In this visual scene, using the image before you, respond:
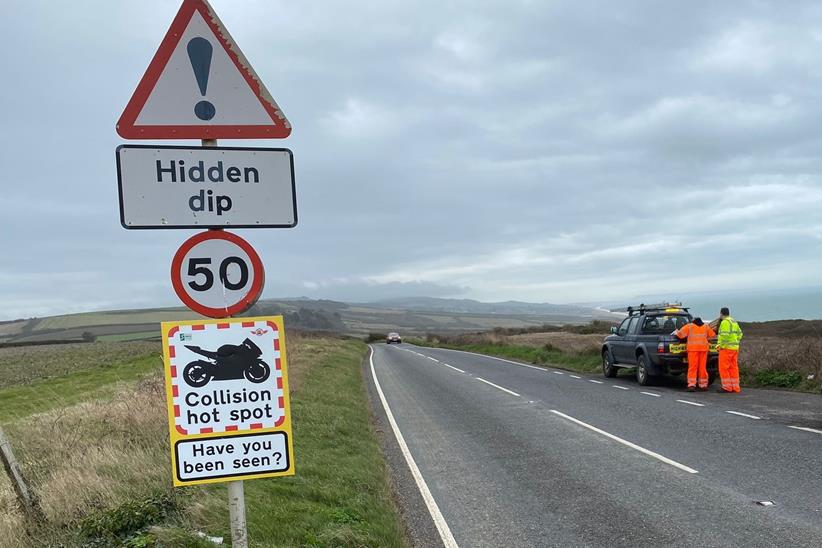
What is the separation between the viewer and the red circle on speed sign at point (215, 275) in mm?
2764

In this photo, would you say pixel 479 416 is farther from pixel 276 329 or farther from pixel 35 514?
pixel 276 329

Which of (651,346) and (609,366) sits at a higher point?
(651,346)

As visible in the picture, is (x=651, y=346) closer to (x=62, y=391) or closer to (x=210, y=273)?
(x=210, y=273)

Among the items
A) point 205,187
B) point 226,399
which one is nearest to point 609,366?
point 226,399

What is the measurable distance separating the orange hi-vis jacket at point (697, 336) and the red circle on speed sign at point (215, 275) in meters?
13.7

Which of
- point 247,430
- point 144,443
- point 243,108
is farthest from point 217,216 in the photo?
point 144,443

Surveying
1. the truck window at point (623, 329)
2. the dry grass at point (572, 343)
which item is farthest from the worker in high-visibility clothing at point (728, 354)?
the dry grass at point (572, 343)

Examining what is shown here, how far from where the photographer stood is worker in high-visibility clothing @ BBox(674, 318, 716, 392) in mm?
14031

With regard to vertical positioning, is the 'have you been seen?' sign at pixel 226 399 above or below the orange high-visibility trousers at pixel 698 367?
above

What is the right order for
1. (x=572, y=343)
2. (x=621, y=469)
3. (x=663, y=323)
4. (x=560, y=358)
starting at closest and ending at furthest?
(x=621, y=469)
(x=663, y=323)
(x=560, y=358)
(x=572, y=343)

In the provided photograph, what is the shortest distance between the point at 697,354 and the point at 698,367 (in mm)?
331

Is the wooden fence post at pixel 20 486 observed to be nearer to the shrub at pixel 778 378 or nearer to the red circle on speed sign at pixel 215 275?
the red circle on speed sign at pixel 215 275

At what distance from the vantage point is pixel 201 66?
2895mm

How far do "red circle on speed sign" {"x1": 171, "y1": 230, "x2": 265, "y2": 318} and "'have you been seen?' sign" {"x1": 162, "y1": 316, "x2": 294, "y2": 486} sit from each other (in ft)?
0.30
